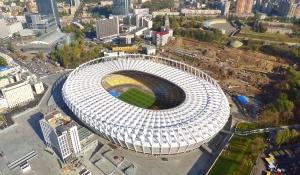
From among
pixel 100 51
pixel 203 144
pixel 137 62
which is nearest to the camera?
pixel 203 144

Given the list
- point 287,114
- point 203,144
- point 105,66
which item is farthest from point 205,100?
point 105,66

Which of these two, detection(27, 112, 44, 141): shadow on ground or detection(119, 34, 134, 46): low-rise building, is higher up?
detection(119, 34, 134, 46): low-rise building

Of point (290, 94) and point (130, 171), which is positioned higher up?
point (290, 94)

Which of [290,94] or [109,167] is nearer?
[109,167]

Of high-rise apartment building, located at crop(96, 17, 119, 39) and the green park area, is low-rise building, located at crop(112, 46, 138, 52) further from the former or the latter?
the green park area

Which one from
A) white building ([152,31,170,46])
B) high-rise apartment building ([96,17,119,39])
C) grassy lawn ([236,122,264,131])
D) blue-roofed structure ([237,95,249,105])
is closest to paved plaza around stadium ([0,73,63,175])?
grassy lawn ([236,122,264,131])

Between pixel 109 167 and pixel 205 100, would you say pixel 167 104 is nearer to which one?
pixel 205 100
